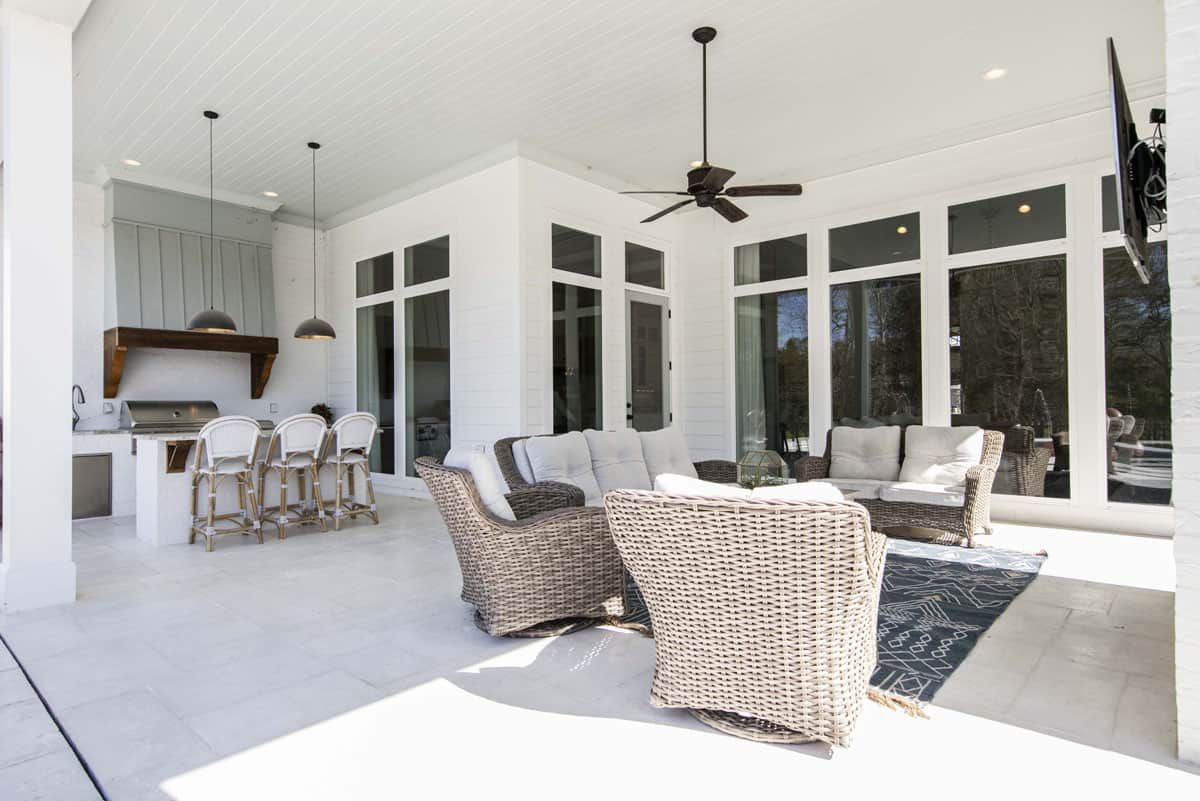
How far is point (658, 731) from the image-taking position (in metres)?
2.20

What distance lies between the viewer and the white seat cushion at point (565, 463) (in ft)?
13.8

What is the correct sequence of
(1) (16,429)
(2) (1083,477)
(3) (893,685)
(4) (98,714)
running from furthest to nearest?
1. (2) (1083,477)
2. (1) (16,429)
3. (3) (893,685)
4. (4) (98,714)

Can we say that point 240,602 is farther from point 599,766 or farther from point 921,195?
point 921,195

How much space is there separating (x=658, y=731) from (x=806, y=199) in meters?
6.23

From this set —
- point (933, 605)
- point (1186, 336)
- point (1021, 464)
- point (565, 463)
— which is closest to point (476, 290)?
point (565, 463)

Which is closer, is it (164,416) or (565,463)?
(565,463)

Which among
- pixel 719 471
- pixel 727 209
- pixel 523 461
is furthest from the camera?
pixel 719 471

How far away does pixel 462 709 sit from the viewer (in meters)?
2.39

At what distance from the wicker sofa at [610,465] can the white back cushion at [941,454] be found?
58.2 inches

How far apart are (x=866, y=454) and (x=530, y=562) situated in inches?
142

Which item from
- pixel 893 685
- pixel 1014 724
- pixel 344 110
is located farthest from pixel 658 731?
pixel 344 110

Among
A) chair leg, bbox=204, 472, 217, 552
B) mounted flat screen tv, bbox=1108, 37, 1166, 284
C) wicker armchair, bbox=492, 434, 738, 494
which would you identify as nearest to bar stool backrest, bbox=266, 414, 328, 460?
chair leg, bbox=204, 472, 217, 552

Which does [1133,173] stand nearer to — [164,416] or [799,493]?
[799,493]

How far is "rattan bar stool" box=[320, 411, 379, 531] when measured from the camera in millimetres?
5840
